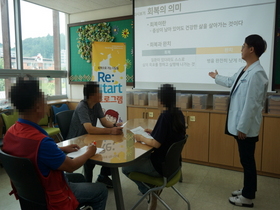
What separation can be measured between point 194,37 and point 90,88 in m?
1.97

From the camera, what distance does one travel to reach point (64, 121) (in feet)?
8.20

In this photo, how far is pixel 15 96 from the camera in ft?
4.00

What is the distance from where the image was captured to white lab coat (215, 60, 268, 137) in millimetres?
2176

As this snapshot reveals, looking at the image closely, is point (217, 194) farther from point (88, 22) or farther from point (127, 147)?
point (88, 22)

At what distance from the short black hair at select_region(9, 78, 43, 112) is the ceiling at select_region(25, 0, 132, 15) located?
11.0 feet

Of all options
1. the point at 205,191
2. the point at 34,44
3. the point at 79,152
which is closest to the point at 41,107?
the point at 79,152

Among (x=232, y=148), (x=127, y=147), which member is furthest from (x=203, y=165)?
(x=127, y=147)

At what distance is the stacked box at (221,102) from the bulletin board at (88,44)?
5.38 ft

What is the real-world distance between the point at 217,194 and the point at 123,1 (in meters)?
3.43

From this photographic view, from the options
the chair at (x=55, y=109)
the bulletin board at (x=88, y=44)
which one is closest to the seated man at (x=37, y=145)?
the chair at (x=55, y=109)

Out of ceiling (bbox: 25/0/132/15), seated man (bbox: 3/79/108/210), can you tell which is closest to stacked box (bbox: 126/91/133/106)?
ceiling (bbox: 25/0/132/15)

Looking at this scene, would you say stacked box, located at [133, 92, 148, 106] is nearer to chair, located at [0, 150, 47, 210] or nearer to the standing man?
the standing man

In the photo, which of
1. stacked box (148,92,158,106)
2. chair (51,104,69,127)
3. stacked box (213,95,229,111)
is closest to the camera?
stacked box (213,95,229,111)

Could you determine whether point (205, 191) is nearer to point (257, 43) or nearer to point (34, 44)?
point (257, 43)
